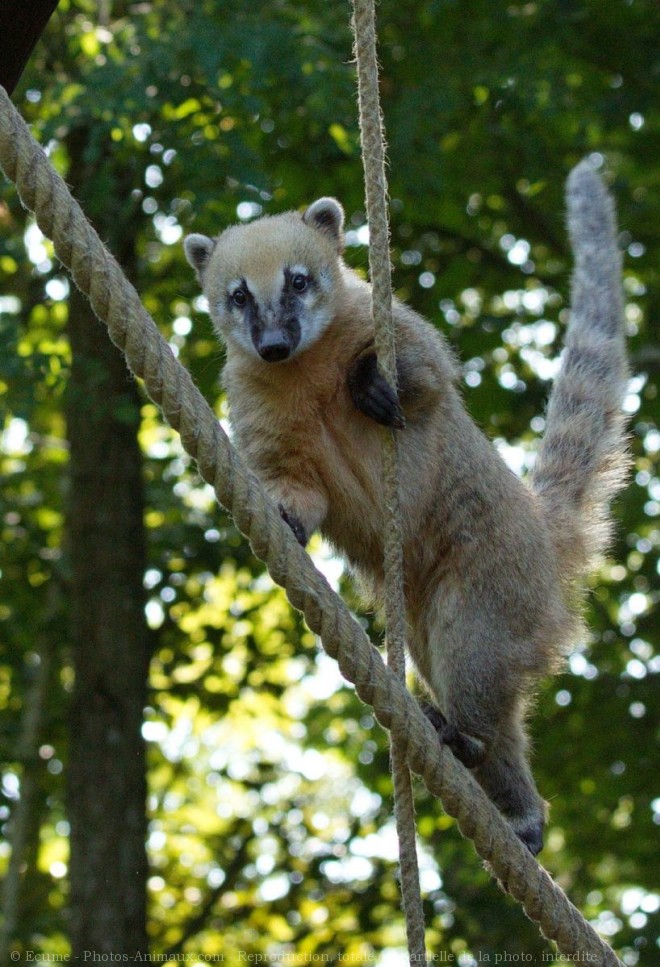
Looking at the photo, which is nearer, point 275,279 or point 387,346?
point 387,346

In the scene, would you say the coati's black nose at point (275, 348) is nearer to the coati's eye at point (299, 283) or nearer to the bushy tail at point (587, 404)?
the coati's eye at point (299, 283)

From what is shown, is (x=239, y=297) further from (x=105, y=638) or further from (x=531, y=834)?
(x=105, y=638)

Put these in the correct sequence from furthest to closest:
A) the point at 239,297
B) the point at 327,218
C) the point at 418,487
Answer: the point at 327,218, the point at 239,297, the point at 418,487

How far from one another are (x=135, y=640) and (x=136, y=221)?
275 cm

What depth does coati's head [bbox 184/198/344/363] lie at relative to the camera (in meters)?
5.10

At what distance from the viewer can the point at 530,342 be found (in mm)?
9695

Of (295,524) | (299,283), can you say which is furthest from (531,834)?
(299,283)

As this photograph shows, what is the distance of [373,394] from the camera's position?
4586 mm

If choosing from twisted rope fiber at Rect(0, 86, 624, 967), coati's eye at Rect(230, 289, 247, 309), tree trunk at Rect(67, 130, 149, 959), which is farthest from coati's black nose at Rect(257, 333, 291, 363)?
tree trunk at Rect(67, 130, 149, 959)

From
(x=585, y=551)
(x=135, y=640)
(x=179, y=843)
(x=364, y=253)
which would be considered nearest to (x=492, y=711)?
(x=585, y=551)

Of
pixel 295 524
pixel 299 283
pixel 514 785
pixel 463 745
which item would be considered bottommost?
pixel 514 785

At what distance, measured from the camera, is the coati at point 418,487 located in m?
4.96

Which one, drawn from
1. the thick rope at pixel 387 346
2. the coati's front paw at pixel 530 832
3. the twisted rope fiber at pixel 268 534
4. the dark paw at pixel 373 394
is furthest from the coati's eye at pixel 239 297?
the coati's front paw at pixel 530 832

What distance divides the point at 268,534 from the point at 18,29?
1.77 m
